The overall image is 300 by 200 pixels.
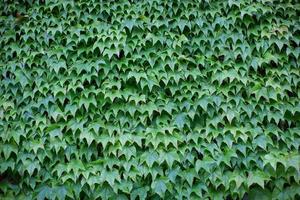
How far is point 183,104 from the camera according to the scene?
4.33 m

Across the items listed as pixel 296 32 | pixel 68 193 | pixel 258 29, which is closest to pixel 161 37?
pixel 258 29

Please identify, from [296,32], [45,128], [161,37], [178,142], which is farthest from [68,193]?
[296,32]

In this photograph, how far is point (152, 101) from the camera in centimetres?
436

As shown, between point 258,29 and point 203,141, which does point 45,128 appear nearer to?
point 203,141

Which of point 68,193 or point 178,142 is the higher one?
point 178,142

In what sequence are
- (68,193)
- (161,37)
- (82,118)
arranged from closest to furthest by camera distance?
(68,193), (82,118), (161,37)

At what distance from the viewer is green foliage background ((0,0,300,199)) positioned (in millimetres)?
4066

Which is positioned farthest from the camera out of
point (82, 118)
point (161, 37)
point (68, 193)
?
point (161, 37)

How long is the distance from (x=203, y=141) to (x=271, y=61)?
121 cm

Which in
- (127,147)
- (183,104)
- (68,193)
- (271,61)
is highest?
(271,61)

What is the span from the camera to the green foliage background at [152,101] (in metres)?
4.07

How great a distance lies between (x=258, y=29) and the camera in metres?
4.64

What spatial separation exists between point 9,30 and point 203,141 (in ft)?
8.70

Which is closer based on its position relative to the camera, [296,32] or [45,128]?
[45,128]
